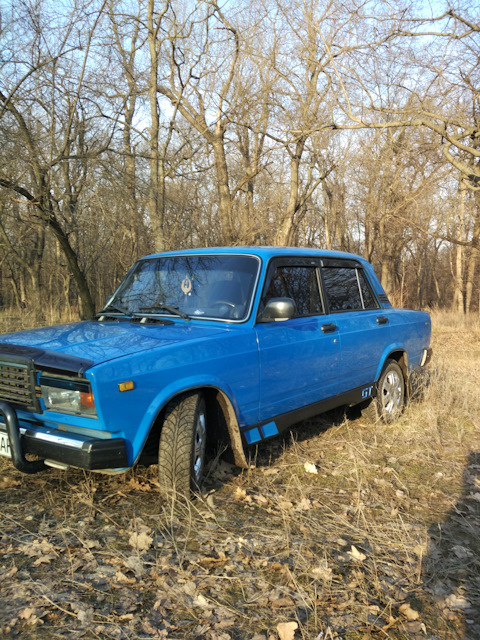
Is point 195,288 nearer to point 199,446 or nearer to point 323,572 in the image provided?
point 199,446

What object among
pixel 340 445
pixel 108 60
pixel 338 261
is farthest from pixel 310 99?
pixel 340 445

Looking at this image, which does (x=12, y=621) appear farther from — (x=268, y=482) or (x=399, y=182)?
(x=399, y=182)

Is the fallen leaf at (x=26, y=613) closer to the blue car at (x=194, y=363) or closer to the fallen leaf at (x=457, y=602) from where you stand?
the blue car at (x=194, y=363)

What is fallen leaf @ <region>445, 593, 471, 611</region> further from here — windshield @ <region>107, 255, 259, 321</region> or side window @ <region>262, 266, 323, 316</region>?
side window @ <region>262, 266, 323, 316</region>

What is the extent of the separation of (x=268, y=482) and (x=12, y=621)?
2112 mm

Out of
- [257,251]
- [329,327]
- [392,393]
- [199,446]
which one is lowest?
[392,393]

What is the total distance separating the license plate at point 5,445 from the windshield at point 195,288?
56.4 inches

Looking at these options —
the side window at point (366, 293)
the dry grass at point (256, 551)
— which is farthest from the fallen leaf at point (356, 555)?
the side window at point (366, 293)

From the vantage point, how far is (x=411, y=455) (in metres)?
4.63

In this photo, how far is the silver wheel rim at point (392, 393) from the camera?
569 centimetres

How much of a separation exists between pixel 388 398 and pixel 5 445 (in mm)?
4139

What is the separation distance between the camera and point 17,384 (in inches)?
126

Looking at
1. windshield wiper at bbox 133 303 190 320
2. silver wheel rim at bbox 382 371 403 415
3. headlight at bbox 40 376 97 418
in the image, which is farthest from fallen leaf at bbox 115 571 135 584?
silver wheel rim at bbox 382 371 403 415

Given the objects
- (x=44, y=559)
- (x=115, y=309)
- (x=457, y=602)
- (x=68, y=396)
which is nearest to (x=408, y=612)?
(x=457, y=602)
